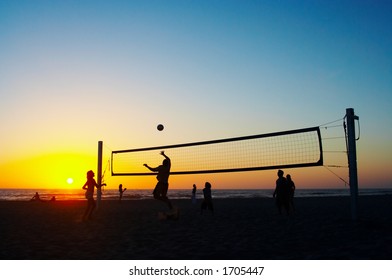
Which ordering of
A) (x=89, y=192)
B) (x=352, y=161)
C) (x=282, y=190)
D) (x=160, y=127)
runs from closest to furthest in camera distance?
(x=352, y=161), (x=89, y=192), (x=282, y=190), (x=160, y=127)

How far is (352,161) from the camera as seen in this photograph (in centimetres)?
1109

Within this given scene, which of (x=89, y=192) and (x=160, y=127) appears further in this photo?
(x=160, y=127)

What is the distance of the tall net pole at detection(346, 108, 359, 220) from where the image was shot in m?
10.9

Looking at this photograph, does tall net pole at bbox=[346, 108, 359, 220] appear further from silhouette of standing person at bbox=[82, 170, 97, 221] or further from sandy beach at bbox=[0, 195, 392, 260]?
silhouette of standing person at bbox=[82, 170, 97, 221]

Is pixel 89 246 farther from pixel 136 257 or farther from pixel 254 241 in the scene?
pixel 254 241

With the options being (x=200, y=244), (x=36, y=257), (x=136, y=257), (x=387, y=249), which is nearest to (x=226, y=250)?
(x=200, y=244)

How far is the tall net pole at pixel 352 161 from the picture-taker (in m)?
10.9

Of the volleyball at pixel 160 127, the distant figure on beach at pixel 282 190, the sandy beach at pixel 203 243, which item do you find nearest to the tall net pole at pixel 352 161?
the sandy beach at pixel 203 243

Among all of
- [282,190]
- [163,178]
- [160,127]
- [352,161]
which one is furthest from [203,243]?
[160,127]

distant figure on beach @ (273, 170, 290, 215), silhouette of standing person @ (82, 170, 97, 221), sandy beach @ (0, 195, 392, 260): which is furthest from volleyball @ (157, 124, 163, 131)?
sandy beach @ (0, 195, 392, 260)

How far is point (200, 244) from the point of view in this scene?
24.6 feet

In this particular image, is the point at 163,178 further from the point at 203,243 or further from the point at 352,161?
the point at 352,161

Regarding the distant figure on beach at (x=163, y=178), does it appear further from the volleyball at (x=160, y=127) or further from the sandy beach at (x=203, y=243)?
the volleyball at (x=160, y=127)
